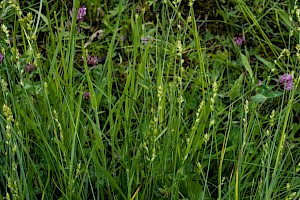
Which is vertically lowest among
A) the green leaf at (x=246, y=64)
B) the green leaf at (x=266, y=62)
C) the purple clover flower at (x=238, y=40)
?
the green leaf at (x=266, y=62)

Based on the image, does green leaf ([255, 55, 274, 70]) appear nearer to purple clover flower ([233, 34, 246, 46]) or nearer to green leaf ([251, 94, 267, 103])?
purple clover flower ([233, 34, 246, 46])

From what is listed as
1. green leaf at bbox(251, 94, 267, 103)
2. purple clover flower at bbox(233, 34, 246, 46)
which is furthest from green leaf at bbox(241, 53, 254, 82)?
green leaf at bbox(251, 94, 267, 103)

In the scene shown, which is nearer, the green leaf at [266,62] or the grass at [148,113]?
the grass at [148,113]

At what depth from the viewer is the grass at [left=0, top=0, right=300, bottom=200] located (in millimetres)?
1641

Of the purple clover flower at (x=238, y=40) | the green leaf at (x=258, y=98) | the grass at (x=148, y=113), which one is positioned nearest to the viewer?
the grass at (x=148, y=113)

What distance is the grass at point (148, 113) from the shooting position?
1641mm

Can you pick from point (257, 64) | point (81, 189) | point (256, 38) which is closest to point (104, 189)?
point (81, 189)

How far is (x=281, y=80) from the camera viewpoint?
2146 mm

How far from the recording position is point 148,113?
1.92 metres

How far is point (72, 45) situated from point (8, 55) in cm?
29

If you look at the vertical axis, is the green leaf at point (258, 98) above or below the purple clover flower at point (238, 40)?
below

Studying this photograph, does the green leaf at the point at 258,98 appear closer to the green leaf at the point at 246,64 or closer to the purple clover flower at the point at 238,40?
the green leaf at the point at 246,64

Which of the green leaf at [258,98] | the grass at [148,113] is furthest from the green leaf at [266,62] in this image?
the green leaf at [258,98]

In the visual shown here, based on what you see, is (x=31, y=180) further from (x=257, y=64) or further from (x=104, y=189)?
(x=257, y=64)
